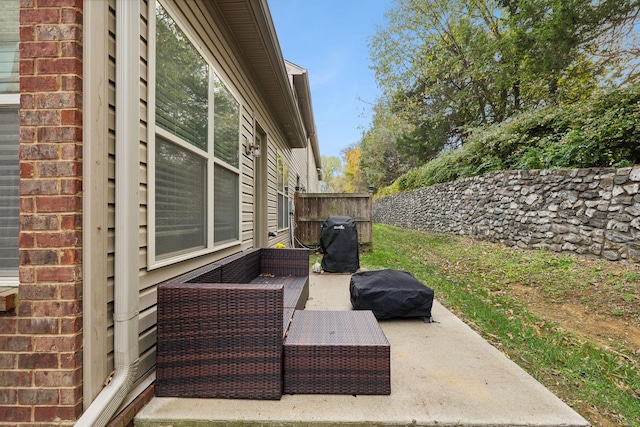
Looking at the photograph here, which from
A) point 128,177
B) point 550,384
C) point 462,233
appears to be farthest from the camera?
point 462,233

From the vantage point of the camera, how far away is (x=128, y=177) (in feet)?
5.08

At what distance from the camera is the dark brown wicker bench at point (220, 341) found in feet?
5.61

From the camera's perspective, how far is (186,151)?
7.39 feet

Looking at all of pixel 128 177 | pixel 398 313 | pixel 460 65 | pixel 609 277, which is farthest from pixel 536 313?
pixel 460 65

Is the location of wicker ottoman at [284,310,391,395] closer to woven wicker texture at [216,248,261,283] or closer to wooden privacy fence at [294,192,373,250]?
woven wicker texture at [216,248,261,283]

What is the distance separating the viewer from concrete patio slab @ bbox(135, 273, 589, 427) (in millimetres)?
1562

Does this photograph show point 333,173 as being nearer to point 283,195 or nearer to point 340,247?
point 283,195

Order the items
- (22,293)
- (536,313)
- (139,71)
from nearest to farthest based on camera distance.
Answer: (22,293) < (139,71) < (536,313)

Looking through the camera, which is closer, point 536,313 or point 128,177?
point 128,177

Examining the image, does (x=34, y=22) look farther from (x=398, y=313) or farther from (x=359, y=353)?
(x=398, y=313)

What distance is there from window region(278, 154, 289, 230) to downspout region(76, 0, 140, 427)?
4.85m

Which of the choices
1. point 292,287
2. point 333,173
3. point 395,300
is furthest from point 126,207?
point 333,173

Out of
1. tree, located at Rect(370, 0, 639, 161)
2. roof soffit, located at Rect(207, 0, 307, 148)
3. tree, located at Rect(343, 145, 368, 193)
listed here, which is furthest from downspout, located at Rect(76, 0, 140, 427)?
tree, located at Rect(343, 145, 368, 193)

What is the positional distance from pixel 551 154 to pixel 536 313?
12.5 ft
